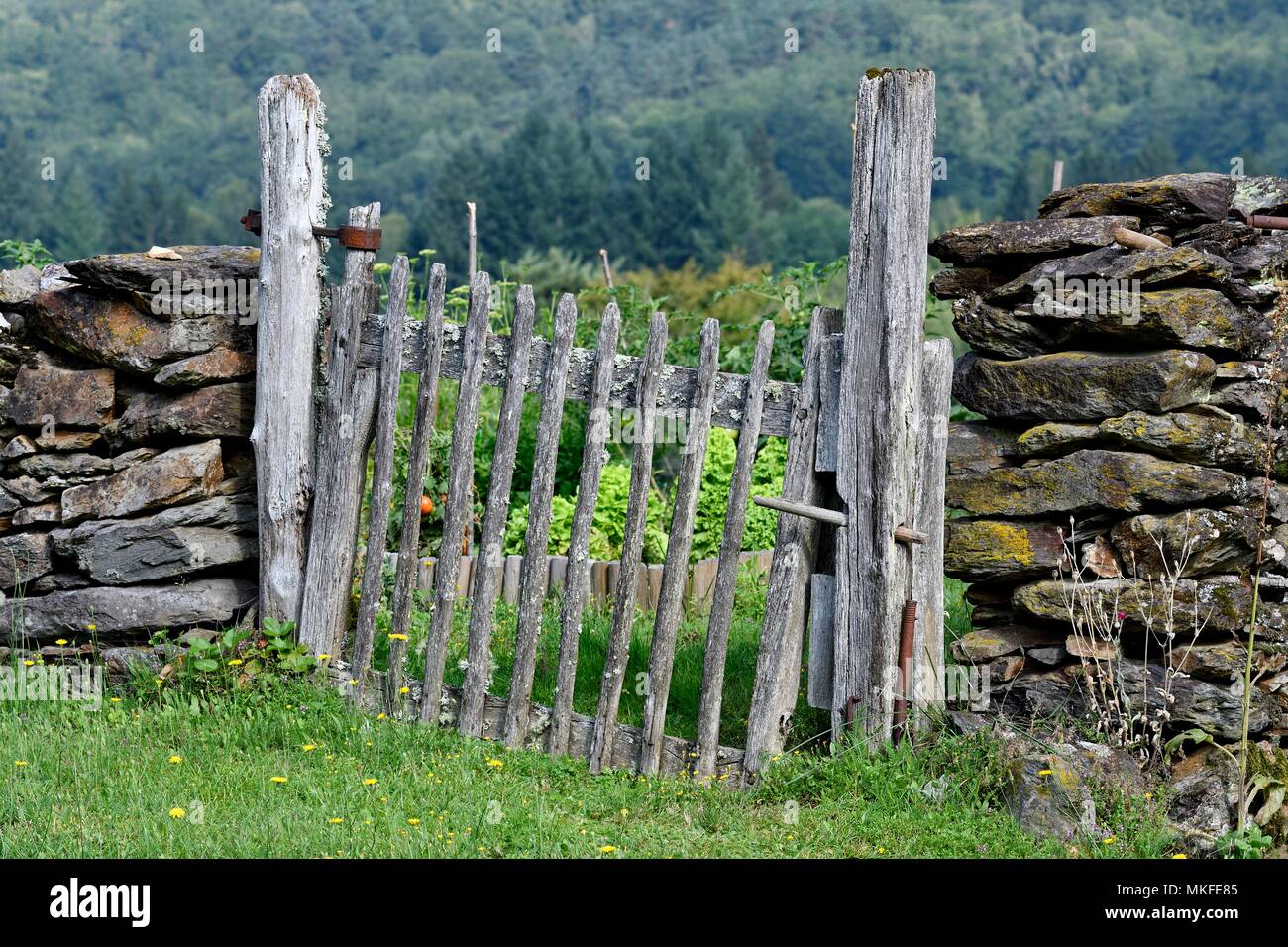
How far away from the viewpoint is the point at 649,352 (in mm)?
5043

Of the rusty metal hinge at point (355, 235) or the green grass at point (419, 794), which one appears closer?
the green grass at point (419, 794)

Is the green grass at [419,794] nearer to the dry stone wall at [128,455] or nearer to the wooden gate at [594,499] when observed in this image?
the wooden gate at [594,499]

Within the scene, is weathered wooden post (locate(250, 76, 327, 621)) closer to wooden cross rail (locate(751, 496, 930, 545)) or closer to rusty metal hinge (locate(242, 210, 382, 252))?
rusty metal hinge (locate(242, 210, 382, 252))

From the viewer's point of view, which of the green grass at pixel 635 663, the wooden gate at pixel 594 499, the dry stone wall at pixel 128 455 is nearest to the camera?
the wooden gate at pixel 594 499

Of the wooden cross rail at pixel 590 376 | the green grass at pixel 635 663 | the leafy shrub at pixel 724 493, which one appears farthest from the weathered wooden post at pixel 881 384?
the leafy shrub at pixel 724 493

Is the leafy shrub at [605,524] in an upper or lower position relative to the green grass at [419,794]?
upper

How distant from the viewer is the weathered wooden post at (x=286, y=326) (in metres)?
5.65

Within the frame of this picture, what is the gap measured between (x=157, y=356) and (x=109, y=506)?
0.70 meters

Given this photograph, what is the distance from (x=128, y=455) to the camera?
232 inches

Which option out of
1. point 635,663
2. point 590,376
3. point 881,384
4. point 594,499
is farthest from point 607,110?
point 881,384

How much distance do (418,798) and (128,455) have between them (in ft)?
7.53

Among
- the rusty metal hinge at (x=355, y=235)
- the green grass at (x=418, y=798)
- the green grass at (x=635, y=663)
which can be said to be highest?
the rusty metal hinge at (x=355, y=235)

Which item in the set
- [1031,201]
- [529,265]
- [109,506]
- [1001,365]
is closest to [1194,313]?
[1001,365]
